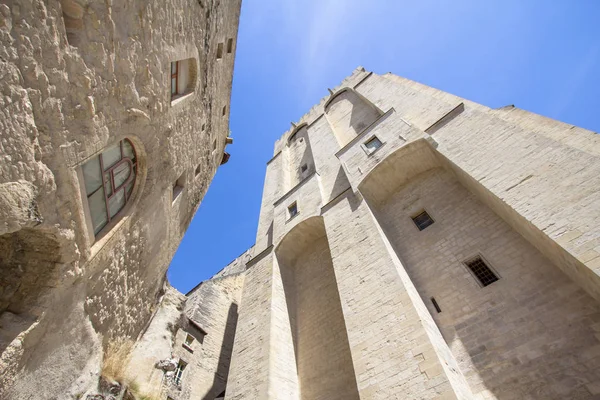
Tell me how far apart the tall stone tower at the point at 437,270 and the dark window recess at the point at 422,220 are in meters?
0.04

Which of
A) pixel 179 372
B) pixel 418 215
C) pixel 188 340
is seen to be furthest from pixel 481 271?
pixel 188 340

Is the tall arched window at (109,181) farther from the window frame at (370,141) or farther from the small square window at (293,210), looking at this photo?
the window frame at (370,141)

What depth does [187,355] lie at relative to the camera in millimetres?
10727

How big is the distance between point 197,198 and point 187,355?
18.0ft

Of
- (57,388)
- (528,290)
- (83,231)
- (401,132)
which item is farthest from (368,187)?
(57,388)

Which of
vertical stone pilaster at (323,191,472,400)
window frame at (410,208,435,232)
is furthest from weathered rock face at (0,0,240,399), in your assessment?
window frame at (410,208,435,232)

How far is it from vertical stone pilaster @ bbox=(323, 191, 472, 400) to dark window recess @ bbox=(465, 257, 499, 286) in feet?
4.91

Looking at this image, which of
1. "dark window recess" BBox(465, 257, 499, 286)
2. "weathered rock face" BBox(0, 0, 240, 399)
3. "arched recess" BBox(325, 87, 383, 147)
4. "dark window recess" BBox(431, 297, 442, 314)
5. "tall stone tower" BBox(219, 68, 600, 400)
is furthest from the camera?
"arched recess" BBox(325, 87, 383, 147)

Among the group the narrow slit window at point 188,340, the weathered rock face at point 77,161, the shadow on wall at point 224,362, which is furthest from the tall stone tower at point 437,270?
the weathered rock face at point 77,161

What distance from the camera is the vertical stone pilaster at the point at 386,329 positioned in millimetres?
5332

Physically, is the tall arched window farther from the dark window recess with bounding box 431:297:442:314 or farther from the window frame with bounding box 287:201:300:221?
the window frame with bounding box 287:201:300:221

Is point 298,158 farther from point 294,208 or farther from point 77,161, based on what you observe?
point 77,161

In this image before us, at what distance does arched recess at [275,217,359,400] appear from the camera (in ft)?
25.7

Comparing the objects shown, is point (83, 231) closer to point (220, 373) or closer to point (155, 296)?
point (155, 296)
